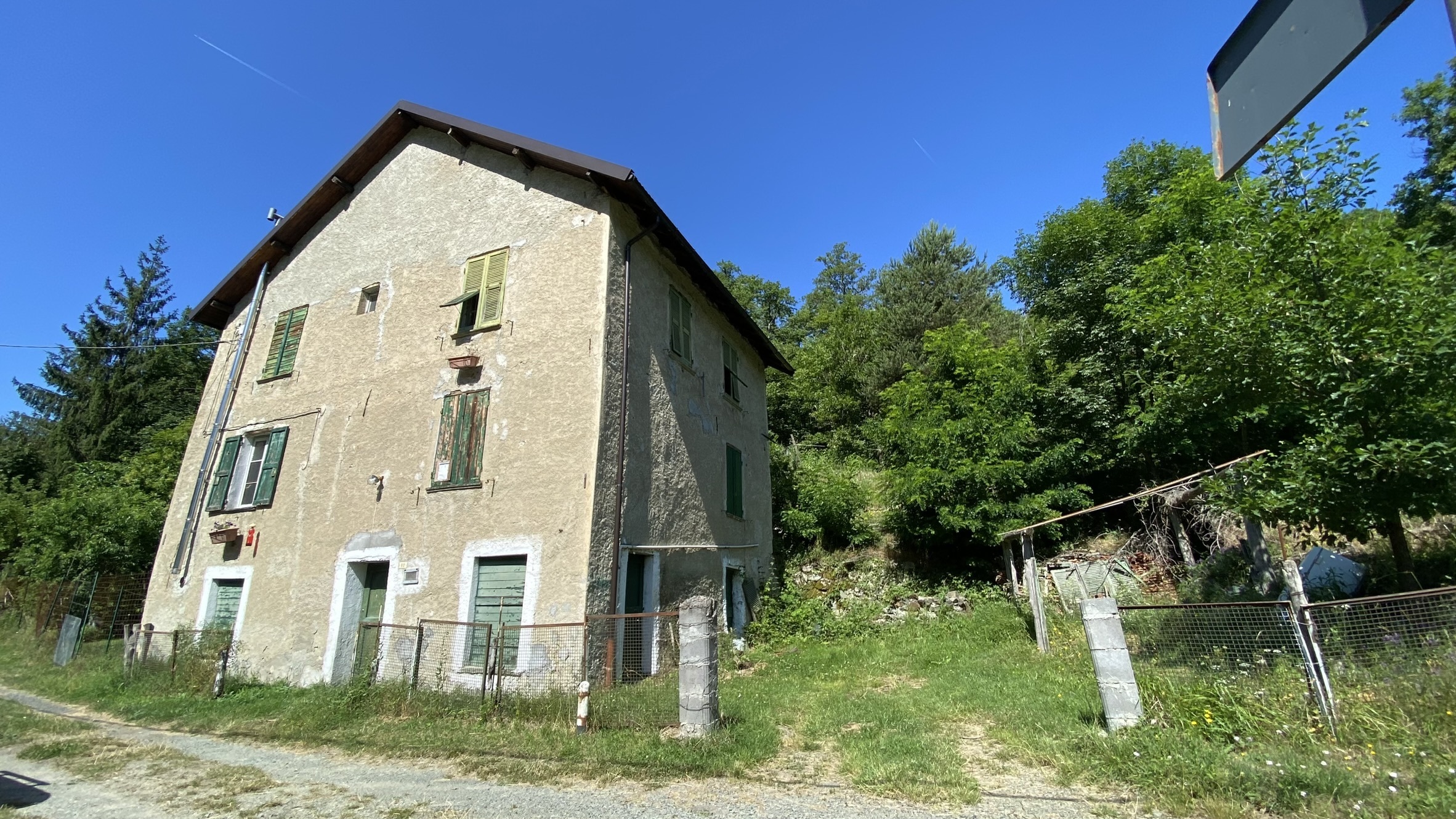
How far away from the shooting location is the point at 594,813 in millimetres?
4938

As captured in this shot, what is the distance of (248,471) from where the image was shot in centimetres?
1220

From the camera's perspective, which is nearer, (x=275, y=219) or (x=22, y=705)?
(x=22, y=705)

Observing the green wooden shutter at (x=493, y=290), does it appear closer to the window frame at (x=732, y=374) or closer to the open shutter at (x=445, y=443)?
the open shutter at (x=445, y=443)

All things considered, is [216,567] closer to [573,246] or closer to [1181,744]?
[573,246]

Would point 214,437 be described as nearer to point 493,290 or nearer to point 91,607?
point 91,607

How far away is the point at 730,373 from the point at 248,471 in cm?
985

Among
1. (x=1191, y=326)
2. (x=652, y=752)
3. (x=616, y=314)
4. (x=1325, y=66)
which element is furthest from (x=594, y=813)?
(x=1191, y=326)

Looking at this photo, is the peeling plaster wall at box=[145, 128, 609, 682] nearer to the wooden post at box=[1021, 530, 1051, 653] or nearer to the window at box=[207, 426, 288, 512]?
the window at box=[207, 426, 288, 512]

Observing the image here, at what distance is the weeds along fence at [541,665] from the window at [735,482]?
357cm

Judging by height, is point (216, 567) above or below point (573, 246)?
below

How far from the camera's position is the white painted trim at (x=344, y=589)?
9.59 metres

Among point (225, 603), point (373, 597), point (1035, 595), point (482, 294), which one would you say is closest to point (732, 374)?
point (482, 294)

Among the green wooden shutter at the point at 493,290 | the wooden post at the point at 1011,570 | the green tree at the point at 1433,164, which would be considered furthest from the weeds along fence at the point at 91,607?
the green tree at the point at 1433,164

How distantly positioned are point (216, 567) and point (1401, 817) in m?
15.4
